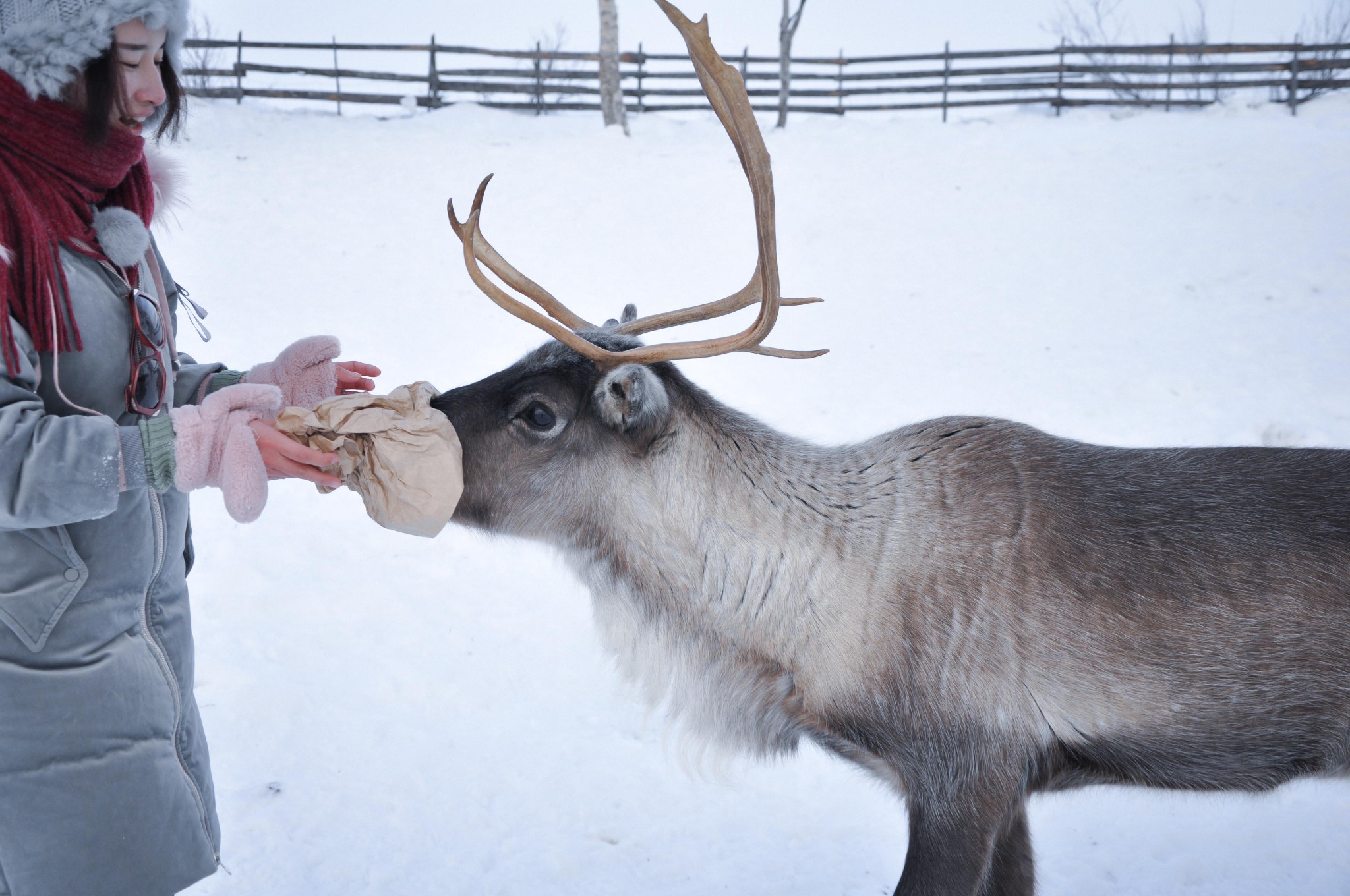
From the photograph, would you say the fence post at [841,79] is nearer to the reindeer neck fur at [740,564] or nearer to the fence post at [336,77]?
the fence post at [336,77]

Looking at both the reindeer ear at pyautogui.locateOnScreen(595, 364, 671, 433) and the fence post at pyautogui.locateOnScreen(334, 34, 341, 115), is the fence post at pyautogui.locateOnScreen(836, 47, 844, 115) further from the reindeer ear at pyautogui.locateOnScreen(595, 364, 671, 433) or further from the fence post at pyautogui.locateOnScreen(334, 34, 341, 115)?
the reindeer ear at pyautogui.locateOnScreen(595, 364, 671, 433)

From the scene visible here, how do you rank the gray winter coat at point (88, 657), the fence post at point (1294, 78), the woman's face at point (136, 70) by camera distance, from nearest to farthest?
the gray winter coat at point (88, 657)
the woman's face at point (136, 70)
the fence post at point (1294, 78)

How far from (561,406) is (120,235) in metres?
0.88

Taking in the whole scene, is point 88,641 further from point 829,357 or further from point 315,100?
point 315,100

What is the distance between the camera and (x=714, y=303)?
222 cm

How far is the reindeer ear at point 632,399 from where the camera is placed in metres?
1.95

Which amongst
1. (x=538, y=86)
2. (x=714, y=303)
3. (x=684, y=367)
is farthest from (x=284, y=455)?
(x=538, y=86)

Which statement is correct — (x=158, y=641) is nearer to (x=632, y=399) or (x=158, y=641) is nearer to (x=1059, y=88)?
(x=632, y=399)

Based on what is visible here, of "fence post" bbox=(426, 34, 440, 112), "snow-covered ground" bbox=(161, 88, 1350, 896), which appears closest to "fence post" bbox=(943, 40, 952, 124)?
"snow-covered ground" bbox=(161, 88, 1350, 896)

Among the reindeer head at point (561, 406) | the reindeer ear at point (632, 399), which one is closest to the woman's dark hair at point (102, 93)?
the reindeer head at point (561, 406)

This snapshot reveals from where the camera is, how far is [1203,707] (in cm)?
190

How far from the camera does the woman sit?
136 centimetres

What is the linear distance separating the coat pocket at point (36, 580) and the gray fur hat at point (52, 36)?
0.65 m

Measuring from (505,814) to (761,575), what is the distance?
1354mm
